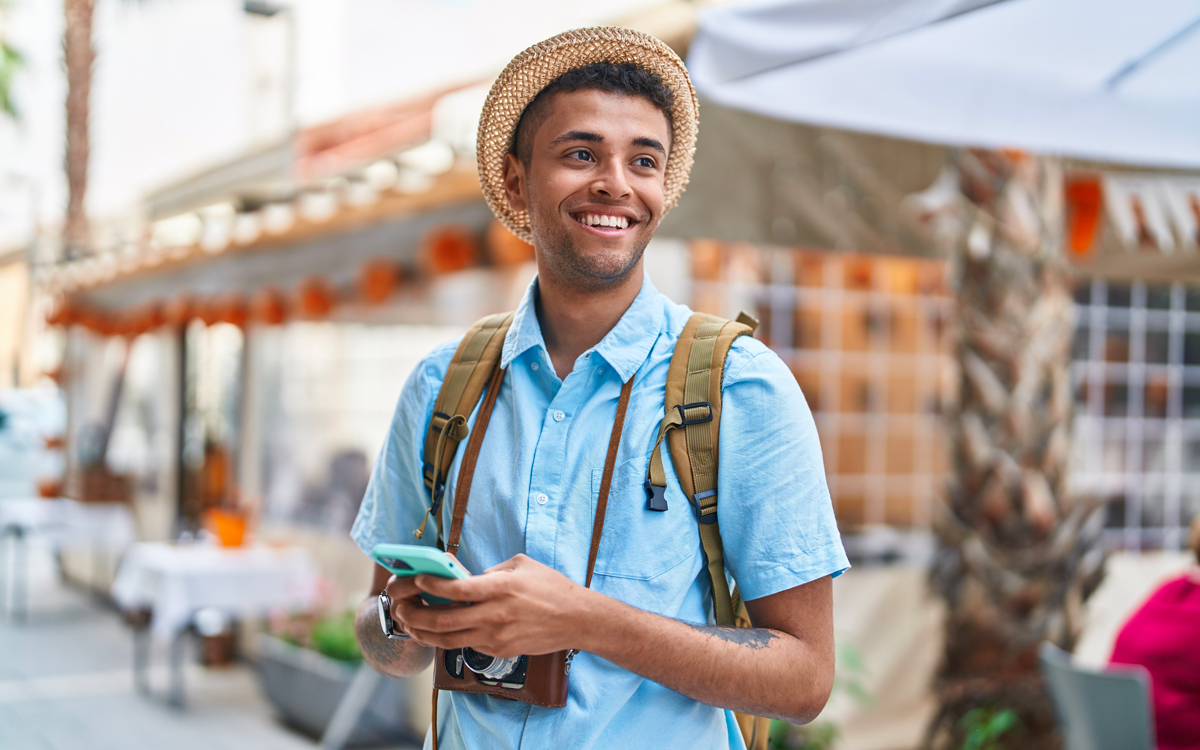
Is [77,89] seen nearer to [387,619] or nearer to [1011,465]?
[1011,465]

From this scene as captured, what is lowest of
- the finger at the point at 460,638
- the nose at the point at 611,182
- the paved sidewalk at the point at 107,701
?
the paved sidewalk at the point at 107,701

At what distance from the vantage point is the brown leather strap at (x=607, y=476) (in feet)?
4.26

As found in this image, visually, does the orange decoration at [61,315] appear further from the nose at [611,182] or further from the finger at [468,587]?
the finger at [468,587]

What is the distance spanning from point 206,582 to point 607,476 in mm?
5312

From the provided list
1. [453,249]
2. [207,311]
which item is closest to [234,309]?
[207,311]

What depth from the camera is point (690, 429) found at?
1309 mm

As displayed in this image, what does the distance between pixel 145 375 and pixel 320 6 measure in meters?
3.97

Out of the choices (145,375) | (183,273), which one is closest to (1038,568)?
(183,273)

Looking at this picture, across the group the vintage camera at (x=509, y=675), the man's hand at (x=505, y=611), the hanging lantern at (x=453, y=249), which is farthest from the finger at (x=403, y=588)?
the hanging lantern at (x=453, y=249)

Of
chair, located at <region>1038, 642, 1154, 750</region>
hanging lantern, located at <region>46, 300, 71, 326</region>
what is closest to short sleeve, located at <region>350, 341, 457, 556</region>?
chair, located at <region>1038, 642, 1154, 750</region>

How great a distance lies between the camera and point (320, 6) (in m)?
10.4

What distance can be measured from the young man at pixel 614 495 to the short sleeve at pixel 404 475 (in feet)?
0.12

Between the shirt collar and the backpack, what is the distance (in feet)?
0.14

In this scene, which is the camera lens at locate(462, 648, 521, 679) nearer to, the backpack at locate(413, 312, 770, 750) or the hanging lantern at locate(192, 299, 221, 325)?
the backpack at locate(413, 312, 770, 750)
